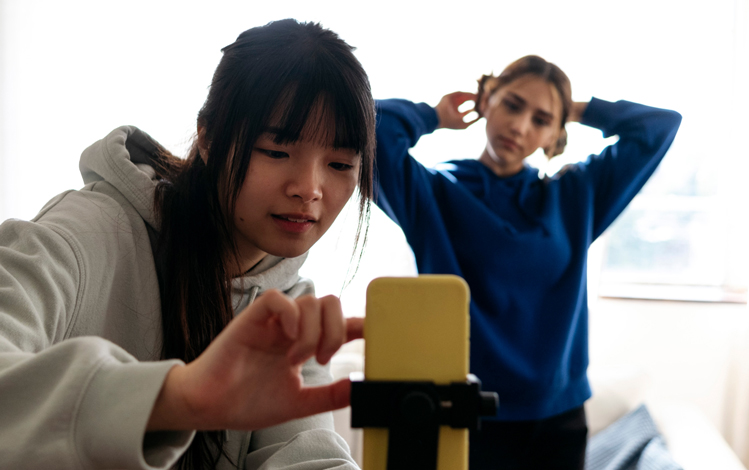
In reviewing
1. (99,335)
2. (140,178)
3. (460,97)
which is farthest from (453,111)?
(99,335)

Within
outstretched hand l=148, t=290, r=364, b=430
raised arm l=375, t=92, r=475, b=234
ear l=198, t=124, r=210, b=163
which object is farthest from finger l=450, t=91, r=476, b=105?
outstretched hand l=148, t=290, r=364, b=430

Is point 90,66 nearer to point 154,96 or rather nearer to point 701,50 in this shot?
point 154,96

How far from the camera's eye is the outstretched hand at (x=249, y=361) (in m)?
0.37

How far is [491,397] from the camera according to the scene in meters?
0.40

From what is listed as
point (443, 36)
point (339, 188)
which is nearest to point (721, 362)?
point (443, 36)

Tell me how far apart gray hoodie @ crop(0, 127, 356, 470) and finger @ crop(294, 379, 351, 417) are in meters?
0.08

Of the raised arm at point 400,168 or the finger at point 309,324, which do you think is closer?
the finger at point 309,324

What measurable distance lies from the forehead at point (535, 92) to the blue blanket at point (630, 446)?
1.03 m

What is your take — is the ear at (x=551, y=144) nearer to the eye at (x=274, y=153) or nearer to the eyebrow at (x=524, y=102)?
the eyebrow at (x=524, y=102)

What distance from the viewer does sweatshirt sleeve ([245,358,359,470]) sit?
66 centimetres


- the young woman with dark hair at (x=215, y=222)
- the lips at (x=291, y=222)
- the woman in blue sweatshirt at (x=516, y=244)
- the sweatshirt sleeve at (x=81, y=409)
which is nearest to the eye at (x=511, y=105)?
the woman in blue sweatshirt at (x=516, y=244)

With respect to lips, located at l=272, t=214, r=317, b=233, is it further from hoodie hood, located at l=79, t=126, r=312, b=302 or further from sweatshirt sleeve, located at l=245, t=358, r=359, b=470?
sweatshirt sleeve, located at l=245, t=358, r=359, b=470

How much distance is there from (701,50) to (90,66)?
2.51m

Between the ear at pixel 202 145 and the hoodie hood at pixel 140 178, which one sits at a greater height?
the ear at pixel 202 145
